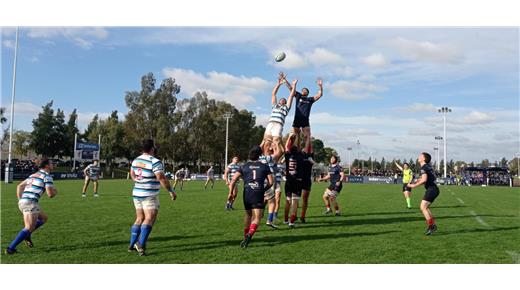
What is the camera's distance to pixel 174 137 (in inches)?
2901

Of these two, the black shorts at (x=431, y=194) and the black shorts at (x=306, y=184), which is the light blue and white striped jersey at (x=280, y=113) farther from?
the black shorts at (x=431, y=194)

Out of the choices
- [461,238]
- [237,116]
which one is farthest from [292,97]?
[237,116]

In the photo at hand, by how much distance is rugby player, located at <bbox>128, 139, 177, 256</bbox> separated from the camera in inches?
318

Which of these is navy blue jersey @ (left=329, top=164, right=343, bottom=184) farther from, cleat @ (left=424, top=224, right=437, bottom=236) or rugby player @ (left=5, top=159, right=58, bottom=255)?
rugby player @ (left=5, top=159, right=58, bottom=255)

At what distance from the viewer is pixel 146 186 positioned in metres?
8.16

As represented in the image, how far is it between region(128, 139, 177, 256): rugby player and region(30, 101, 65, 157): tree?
85612 mm

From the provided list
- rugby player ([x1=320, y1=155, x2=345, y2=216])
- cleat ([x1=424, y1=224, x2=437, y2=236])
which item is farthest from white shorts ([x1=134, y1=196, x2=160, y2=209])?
rugby player ([x1=320, y1=155, x2=345, y2=216])

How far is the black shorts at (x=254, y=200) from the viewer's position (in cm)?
909

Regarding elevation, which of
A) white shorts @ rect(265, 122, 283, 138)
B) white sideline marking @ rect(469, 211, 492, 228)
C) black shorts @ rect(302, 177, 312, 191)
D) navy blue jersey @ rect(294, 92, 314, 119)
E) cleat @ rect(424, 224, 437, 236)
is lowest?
white sideline marking @ rect(469, 211, 492, 228)

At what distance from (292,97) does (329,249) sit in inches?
186

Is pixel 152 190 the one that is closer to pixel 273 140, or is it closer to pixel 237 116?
pixel 273 140

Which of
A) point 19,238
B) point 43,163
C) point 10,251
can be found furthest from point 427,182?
point 10,251

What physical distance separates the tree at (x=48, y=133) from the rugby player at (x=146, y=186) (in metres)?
85.6

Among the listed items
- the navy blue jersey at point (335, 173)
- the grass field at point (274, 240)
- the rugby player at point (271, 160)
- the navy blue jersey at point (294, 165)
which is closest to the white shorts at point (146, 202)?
the grass field at point (274, 240)
